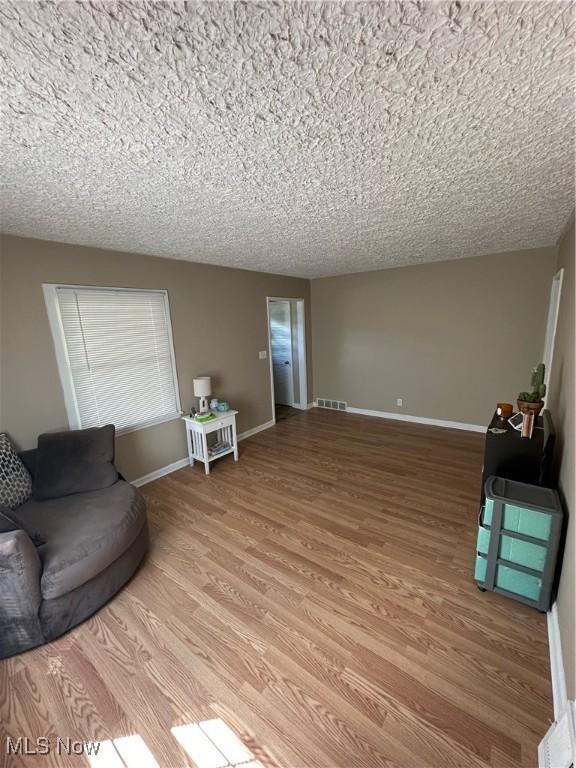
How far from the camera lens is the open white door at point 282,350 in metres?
5.44

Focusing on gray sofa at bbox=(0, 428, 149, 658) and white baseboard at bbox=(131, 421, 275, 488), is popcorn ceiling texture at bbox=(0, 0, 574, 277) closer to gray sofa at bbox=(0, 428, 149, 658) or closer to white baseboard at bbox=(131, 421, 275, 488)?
gray sofa at bbox=(0, 428, 149, 658)

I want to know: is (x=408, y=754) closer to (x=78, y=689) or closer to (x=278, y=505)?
(x=78, y=689)

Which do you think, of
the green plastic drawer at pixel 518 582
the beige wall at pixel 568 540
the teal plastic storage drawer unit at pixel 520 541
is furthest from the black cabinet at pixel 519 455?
the green plastic drawer at pixel 518 582

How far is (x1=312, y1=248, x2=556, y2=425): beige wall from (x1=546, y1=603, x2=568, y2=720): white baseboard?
297 cm

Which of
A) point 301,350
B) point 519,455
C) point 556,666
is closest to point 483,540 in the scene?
point 556,666

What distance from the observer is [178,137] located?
3.71 feet

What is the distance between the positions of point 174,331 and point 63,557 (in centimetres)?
234

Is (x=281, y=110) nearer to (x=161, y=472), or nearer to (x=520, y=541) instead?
(x=520, y=541)

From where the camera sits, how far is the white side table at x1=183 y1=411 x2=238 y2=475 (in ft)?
11.0

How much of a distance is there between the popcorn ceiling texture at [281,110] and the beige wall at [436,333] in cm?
187

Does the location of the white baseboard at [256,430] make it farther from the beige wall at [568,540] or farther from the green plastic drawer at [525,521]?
the beige wall at [568,540]

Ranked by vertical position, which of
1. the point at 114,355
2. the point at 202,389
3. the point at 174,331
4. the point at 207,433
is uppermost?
the point at 174,331

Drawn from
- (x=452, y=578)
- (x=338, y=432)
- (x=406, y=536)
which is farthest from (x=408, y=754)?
(x=338, y=432)

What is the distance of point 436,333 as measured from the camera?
4305mm
